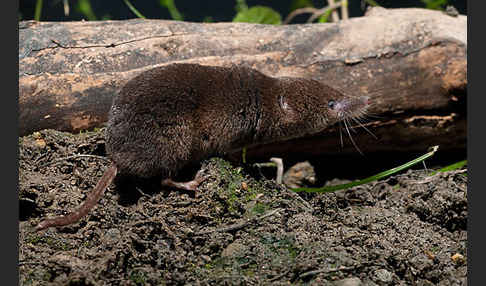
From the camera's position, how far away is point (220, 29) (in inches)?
142

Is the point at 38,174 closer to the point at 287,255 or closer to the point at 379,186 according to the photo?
the point at 287,255

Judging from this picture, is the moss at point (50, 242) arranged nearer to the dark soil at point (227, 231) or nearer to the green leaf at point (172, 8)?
the dark soil at point (227, 231)

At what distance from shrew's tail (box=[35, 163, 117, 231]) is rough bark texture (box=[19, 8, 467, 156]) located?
767 mm

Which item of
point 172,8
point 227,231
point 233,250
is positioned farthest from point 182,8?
point 233,250

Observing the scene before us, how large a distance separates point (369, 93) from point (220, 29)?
4.12 ft

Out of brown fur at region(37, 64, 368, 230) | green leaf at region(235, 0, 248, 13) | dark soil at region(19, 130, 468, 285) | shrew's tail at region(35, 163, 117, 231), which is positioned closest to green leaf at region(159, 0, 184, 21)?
green leaf at region(235, 0, 248, 13)

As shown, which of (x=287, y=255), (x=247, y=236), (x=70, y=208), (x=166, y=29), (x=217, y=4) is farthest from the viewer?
(x=217, y=4)

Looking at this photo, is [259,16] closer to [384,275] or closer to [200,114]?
[200,114]

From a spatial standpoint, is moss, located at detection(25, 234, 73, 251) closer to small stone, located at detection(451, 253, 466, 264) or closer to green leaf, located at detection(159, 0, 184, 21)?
small stone, located at detection(451, 253, 466, 264)

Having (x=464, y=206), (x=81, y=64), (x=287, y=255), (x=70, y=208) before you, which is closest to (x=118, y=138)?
(x=70, y=208)

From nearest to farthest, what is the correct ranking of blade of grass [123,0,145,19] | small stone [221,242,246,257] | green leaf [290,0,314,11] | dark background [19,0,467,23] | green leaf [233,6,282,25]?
small stone [221,242,246,257], blade of grass [123,0,145,19], dark background [19,0,467,23], green leaf [233,6,282,25], green leaf [290,0,314,11]

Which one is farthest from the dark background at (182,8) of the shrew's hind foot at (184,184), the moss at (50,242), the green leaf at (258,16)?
the moss at (50,242)

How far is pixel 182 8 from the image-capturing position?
510 centimetres

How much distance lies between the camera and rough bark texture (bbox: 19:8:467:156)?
316cm
